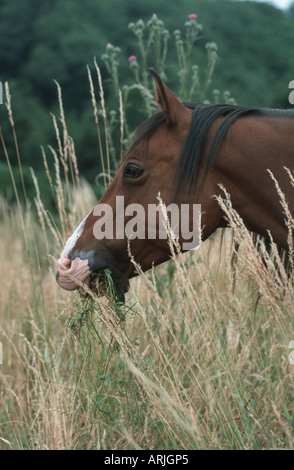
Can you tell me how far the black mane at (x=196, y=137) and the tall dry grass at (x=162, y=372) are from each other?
0.64 feet

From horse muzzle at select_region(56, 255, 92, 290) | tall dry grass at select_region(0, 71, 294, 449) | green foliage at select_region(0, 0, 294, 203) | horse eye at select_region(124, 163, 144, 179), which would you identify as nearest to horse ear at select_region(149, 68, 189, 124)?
horse eye at select_region(124, 163, 144, 179)

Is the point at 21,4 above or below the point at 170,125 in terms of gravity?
above

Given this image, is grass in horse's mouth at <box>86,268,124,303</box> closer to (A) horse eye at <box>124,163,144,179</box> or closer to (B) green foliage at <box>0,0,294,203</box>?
(A) horse eye at <box>124,163,144,179</box>

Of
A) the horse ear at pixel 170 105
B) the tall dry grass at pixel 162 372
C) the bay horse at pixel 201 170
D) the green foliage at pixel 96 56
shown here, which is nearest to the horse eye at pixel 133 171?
the bay horse at pixel 201 170

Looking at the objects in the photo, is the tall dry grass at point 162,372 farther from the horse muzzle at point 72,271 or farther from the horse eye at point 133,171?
the horse eye at point 133,171

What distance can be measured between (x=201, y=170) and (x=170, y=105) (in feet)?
1.03

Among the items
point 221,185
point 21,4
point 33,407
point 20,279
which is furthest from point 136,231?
point 21,4

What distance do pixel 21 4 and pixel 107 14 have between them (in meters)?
3.70

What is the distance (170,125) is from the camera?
245 cm

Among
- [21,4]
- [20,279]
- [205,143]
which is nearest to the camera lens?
[205,143]

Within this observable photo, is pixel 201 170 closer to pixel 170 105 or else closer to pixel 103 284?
pixel 170 105

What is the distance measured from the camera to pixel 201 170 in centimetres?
241

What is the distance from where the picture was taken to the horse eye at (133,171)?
2449 mm
